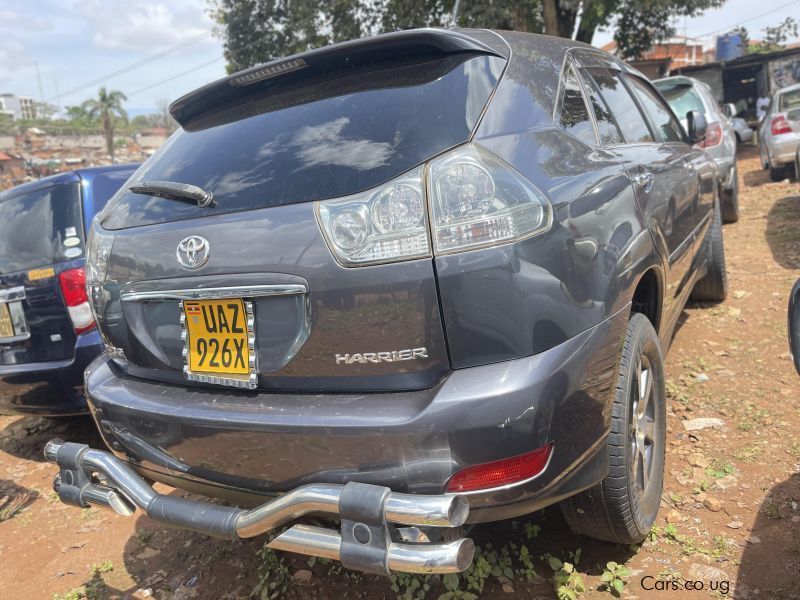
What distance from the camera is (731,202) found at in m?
7.22

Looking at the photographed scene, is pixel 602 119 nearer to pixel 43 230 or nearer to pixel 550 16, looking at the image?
pixel 43 230

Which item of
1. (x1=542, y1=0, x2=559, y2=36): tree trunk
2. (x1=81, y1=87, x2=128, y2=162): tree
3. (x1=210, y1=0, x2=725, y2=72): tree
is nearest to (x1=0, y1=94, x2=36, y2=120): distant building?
(x1=81, y1=87, x2=128, y2=162): tree

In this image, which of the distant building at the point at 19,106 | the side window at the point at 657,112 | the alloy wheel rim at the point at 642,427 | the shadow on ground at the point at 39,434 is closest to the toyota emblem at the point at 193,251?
the alloy wheel rim at the point at 642,427

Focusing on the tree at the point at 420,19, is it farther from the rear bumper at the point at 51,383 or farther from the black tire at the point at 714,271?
the rear bumper at the point at 51,383

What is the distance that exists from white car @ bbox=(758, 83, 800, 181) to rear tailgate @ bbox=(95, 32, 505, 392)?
30.5 ft

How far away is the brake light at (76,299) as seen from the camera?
132 inches

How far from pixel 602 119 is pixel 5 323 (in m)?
3.36

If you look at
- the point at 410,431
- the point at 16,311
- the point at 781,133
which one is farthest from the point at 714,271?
the point at 781,133

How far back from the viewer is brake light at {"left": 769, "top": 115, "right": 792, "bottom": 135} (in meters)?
9.81

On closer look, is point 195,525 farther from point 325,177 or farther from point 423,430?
point 325,177

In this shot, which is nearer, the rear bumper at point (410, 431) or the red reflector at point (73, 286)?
the rear bumper at point (410, 431)

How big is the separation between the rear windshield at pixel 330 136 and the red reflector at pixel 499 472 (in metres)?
0.76

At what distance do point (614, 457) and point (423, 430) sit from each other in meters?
0.72

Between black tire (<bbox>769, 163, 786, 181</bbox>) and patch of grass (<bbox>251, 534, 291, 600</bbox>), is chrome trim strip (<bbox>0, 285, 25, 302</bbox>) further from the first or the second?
black tire (<bbox>769, 163, 786, 181</bbox>)
